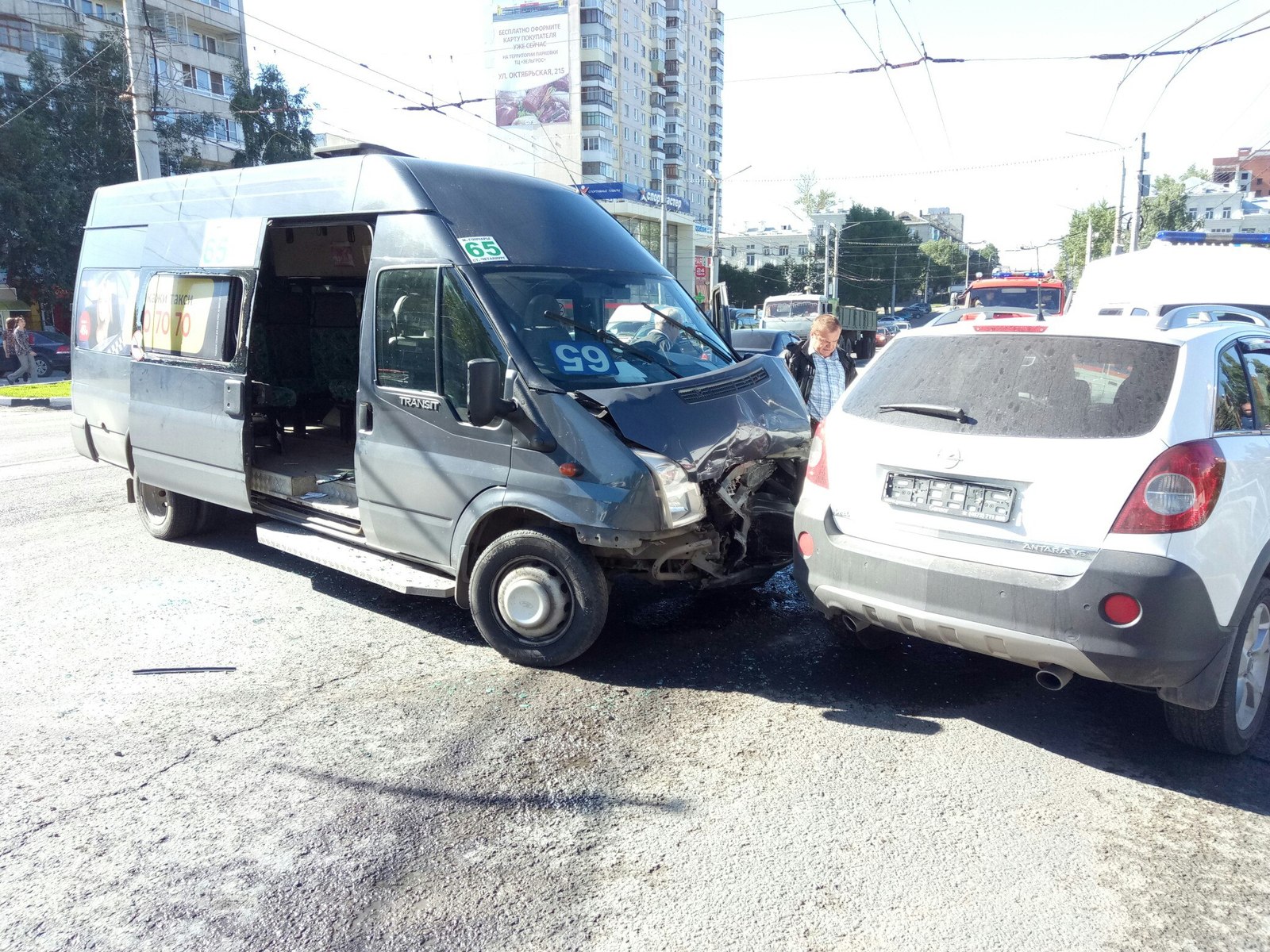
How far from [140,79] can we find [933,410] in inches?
661

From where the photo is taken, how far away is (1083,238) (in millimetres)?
67938

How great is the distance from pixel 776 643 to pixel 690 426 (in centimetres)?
132

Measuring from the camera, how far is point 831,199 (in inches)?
4454

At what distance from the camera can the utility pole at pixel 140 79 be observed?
1582 centimetres

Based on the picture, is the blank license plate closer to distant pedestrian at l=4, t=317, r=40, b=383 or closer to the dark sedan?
the dark sedan

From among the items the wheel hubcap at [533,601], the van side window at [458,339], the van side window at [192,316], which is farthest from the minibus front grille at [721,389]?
the van side window at [192,316]

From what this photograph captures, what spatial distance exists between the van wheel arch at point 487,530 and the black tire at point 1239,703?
9.44 ft

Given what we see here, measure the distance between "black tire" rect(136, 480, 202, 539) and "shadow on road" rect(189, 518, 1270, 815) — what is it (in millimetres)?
1772

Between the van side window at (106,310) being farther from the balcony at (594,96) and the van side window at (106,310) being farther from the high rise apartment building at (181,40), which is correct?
the balcony at (594,96)

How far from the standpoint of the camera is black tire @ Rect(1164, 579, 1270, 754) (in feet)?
11.5

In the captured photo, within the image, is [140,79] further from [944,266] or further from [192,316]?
[944,266]

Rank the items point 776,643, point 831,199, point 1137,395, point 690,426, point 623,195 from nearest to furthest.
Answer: point 1137,395 → point 690,426 → point 776,643 → point 623,195 → point 831,199

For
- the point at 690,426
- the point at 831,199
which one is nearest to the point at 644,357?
the point at 690,426

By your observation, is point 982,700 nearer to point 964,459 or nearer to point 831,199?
point 964,459
